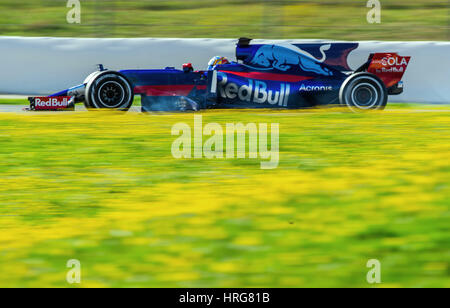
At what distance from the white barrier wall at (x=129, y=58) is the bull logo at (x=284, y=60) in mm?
2177

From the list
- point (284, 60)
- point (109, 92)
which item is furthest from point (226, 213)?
point (284, 60)

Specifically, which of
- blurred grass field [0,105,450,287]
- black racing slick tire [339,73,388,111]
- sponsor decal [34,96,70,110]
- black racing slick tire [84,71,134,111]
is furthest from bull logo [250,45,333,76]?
sponsor decal [34,96,70,110]

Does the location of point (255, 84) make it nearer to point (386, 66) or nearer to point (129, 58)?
point (386, 66)

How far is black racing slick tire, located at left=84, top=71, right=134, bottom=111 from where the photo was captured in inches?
375

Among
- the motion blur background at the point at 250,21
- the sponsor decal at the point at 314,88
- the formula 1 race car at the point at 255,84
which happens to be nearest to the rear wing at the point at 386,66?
the formula 1 race car at the point at 255,84

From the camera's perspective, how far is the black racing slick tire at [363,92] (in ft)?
32.1

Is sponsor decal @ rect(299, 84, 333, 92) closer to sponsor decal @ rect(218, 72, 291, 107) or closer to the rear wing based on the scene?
sponsor decal @ rect(218, 72, 291, 107)

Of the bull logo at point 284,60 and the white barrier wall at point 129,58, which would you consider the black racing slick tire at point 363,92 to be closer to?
the bull logo at point 284,60

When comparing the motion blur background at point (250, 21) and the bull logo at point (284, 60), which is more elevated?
the motion blur background at point (250, 21)

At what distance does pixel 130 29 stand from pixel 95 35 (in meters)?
0.60

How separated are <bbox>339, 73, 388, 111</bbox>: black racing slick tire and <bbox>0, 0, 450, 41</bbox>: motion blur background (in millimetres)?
→ 2817

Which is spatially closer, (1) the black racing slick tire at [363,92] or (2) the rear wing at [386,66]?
(1) the black racing slick tire at [363,92]
